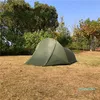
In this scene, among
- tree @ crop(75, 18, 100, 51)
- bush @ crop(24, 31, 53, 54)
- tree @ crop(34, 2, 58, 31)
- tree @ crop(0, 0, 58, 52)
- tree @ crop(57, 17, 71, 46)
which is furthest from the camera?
tree @ crop(34, 2, 58, 31)

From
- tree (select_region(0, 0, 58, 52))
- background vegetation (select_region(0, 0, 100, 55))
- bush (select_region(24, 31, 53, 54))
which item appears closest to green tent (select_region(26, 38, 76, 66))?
bush (select_region(24, 31, 53, 54))

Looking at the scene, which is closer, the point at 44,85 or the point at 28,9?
the point at 44,85

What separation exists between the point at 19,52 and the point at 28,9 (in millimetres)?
10324

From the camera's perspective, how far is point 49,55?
1216 centimetres

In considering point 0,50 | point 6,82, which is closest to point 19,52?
point 0,50

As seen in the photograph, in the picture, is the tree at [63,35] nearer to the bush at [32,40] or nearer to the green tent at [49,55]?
the bush at [32,40]

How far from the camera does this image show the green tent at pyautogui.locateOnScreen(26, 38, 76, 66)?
39.1 ft

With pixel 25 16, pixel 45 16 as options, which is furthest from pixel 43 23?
pixel 25 16

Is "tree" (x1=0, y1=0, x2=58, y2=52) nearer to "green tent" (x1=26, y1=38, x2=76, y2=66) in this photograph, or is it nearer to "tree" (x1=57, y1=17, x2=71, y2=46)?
"tree" (x1=57, y1=17, x2=71, y2=46)

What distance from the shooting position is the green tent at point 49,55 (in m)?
11.9

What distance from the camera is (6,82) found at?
699 centimetres

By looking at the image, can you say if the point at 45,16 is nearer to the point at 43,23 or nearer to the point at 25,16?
the point at 43,23

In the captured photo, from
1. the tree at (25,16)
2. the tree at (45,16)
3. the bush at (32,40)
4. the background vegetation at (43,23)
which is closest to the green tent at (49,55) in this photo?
the bush at (32,40)

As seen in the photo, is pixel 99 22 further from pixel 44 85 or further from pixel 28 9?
pixel 44 85
